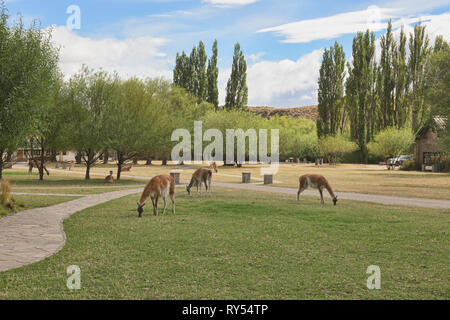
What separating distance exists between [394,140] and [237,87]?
2812 cm

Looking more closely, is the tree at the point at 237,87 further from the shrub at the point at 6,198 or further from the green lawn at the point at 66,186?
the shrub at the point at 6,198

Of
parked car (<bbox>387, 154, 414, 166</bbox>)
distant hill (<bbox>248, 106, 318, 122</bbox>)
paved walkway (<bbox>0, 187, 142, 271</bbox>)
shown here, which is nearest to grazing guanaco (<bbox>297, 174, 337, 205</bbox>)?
paved walkway (<bbox>0, 187, 142, 271</bbox>)

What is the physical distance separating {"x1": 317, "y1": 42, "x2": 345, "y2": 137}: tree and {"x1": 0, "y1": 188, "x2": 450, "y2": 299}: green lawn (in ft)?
207

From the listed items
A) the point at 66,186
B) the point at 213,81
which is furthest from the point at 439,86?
the point at 213,81

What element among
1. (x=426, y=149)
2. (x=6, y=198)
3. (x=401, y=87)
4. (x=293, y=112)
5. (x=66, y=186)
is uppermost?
(x=293, y=112)

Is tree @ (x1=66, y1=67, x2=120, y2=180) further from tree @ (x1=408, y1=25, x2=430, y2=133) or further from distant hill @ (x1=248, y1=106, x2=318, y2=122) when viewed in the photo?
distant hill @ (x1=248, y1=106, x2=318, y2=122)

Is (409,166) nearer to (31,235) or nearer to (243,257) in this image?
(243,257)

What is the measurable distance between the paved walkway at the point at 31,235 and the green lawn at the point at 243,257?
32 centimetres

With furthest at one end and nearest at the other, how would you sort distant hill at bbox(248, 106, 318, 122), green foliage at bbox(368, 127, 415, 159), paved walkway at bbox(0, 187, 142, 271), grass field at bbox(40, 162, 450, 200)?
distant hill at bbox(248, 106, 318, 122) → green foliage at bbox(368, 127, 415, 159) → grass field at bbox(40, 162, 450, 200) → paved walkway at bbox(0, 187, 142, 271)

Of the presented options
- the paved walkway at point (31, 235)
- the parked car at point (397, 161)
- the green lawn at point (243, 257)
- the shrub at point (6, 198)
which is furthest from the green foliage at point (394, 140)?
the shrub at point (6, 198)

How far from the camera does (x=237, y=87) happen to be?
241 ft

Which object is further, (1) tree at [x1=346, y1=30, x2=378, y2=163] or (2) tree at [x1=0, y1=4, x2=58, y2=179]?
(1) tree at [x1=346, y1=30, x2=378, y2=163]

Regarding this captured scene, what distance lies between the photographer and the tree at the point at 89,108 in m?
30.5

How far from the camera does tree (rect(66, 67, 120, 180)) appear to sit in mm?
30453
